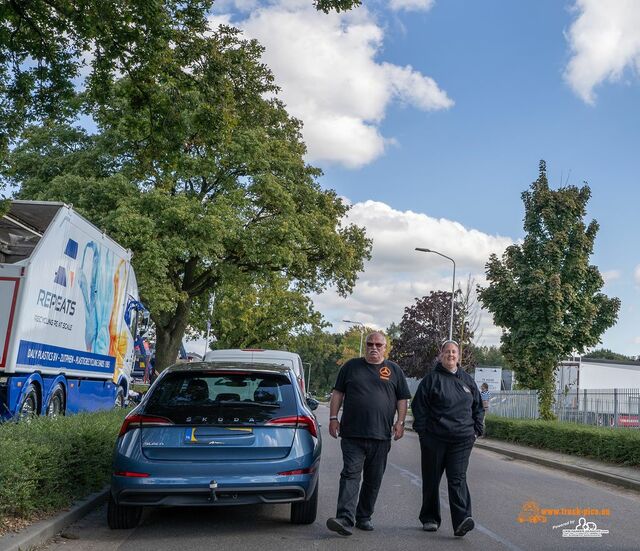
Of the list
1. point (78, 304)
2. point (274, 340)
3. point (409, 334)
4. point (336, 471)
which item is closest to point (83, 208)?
point (78, 304)

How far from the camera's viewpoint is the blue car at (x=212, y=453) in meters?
6.55

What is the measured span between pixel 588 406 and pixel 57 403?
16.4 meters

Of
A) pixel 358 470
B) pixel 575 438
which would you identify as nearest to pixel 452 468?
pixel 358 470

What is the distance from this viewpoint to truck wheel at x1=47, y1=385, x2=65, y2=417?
11.6 metres

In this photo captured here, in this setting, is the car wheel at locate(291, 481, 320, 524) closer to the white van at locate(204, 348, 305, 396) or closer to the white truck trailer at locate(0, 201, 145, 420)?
the white truck trailer at locate(0, 201, 145, 420)

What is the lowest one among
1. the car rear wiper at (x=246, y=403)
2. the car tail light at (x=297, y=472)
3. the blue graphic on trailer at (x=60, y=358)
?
the car tail light at (x=297, y=472)

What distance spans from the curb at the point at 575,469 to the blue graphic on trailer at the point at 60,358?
9.05m

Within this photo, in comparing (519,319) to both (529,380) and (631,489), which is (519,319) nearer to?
(529,380)

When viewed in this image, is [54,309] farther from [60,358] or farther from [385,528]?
[385,528]

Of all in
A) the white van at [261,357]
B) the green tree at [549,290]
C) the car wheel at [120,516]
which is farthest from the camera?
the green tree at [549,290]

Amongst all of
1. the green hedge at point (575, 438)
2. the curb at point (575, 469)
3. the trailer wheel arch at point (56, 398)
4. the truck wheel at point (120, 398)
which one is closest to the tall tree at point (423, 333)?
the green hedge at point (575, 438)

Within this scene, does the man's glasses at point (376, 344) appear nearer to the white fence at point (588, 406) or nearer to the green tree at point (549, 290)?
the white fence at point (588, 406)

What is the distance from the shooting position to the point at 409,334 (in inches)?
2327

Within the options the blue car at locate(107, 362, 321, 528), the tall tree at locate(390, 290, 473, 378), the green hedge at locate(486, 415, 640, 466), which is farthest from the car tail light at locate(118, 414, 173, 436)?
the tall tree at locate(390, 290, 473, 378)
